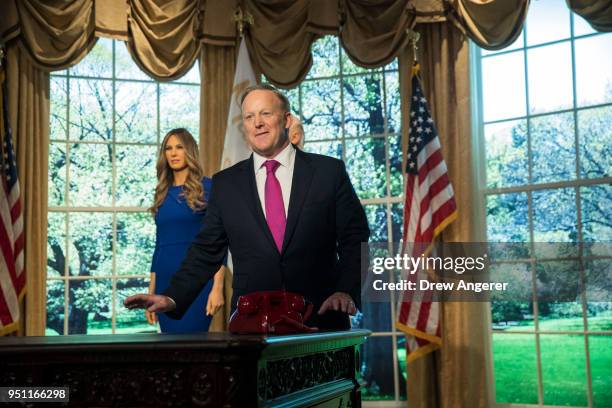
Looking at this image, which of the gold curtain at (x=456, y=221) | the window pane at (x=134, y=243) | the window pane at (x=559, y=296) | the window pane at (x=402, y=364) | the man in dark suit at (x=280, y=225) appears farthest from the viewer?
the window pane at (x=134, y=243)

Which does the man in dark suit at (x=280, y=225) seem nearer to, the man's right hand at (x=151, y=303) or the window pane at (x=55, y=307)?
the man's right hand at (x=151, y=303)

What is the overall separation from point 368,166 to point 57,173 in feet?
7.75

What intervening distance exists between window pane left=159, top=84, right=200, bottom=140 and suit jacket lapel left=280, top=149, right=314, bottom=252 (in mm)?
3411

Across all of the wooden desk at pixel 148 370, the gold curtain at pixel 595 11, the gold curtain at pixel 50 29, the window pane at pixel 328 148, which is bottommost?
the wooden desk at pixel 148 370

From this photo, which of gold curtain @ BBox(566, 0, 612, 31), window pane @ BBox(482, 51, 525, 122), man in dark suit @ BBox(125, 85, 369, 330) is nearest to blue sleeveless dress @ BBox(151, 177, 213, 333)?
man in dark suit @ BBox(125, 85, 369, 330)

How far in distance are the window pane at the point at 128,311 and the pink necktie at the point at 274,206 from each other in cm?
338

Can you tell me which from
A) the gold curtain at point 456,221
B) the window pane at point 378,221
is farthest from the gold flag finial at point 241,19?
the window pane at point 378,221

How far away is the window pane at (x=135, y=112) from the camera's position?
5996mm

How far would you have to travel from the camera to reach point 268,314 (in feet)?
7.10

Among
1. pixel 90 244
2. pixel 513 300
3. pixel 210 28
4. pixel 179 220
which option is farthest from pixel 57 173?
pixel 513 300

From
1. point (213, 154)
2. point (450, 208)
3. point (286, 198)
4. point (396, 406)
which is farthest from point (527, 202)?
point (286, 198)

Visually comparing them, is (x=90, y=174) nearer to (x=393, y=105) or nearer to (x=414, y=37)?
(x=393, y=105)

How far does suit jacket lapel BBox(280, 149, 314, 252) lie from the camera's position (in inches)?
104

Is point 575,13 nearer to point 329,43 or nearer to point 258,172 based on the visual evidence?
point 329,43
